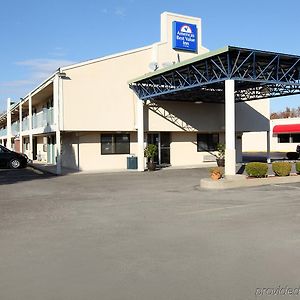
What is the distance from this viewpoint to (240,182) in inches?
600

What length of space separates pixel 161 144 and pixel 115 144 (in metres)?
3.16

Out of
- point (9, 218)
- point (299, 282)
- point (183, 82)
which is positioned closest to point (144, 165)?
point (183, 82)

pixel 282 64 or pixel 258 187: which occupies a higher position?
pixel 282 64

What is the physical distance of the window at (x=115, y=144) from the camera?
2500cm

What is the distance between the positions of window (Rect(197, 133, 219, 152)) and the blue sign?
18.9ft

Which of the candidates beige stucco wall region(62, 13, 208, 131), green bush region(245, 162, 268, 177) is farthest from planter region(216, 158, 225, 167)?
green bush region(245, 162, 268, 177)

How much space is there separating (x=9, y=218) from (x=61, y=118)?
13.4 m

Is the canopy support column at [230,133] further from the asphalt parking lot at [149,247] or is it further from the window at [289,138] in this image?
the window at [289,138]

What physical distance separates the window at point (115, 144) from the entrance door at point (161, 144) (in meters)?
1.58

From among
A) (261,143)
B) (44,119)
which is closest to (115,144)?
(44,119)

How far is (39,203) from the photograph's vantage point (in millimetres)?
11586

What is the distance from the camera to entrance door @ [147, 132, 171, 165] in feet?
86.7

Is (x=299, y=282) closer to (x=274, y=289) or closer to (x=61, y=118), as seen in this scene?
(x=274, y=289)

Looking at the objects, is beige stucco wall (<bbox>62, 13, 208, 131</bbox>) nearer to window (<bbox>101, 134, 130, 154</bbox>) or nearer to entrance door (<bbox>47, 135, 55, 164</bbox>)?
window (<bbox>101, 134, 130, 154</bbox>)
